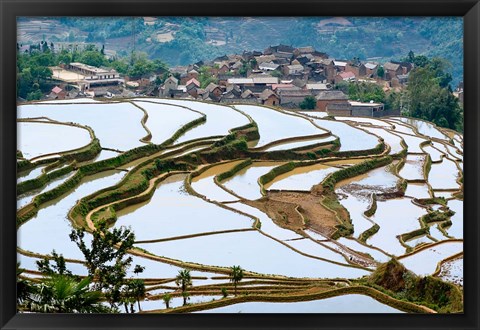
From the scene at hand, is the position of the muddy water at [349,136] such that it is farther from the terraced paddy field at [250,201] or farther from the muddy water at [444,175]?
the muddy water at [444,175]

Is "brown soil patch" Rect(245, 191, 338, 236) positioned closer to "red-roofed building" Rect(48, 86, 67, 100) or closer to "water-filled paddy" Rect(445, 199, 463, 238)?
"water-filled paddy" Rect(445, 199, 463, 238)

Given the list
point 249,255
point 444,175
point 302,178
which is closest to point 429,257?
point 249,255

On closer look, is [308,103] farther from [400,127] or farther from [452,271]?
[452,271]

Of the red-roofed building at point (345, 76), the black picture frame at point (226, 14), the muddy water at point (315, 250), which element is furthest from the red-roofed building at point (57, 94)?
the black picture frame at point (226, 14)

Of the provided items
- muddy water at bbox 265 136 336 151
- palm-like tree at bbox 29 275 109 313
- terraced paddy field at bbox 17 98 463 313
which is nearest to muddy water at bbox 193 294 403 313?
terraced paddy field at bbox 17 98 463 313

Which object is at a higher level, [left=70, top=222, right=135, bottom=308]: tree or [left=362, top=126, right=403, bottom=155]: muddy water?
[left=70, top=222, right=135, bottom=308]: tree
